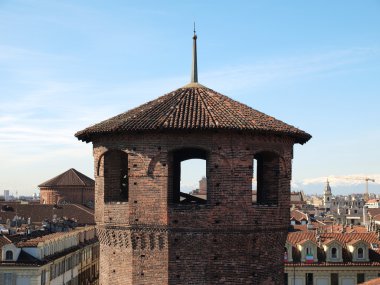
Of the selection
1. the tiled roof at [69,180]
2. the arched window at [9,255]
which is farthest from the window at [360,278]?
the tiled roof at [69,180]

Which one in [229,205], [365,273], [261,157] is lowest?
[365,273]

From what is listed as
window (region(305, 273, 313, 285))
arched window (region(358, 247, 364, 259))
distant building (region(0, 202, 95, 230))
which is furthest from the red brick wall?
distant building (region(0, 202, 95, 230))

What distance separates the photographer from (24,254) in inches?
1654

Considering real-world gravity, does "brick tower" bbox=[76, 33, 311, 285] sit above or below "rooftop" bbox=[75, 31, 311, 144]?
below

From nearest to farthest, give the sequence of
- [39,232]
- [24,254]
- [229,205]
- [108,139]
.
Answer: [229,205] → [108,139] → [24,254] → [39,232]

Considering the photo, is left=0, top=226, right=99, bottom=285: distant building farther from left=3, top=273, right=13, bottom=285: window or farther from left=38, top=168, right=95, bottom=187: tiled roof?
left=38, top=168, right=95, bottom=187: tiled roof

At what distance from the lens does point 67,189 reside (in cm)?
7494

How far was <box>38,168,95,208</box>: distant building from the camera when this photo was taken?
7488 cm

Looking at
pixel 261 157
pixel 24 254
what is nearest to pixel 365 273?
pixel 24 254

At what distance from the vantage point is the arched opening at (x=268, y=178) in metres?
15.2

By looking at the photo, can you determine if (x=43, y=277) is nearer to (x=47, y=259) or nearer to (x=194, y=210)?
(x=47, y=259)

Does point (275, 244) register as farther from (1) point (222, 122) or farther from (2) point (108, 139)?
(2) point (108, 139)

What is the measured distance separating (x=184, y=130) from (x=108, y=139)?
6.67ft

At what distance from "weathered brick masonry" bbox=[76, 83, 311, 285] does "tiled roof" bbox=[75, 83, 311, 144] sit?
28 millimetres
